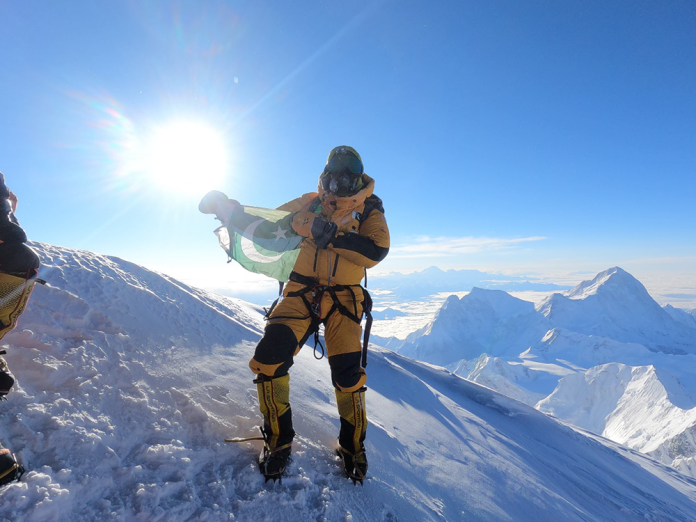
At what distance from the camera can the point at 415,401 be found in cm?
799

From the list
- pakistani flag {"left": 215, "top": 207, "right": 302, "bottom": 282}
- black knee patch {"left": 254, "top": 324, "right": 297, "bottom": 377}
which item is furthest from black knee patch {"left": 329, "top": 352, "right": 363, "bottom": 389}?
pakistani flag {"left": 215, "top": 207, "right": 302, "bottom": 282}

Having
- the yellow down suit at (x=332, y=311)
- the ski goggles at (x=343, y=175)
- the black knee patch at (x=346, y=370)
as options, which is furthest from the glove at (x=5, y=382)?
the ski goggles at (x=343, y=175)

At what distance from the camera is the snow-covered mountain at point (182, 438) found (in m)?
2.19

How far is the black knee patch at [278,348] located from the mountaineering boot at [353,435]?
26.8 inches

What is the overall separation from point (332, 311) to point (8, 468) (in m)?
2.60

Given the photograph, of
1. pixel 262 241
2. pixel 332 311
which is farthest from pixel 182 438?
pixel 262 241

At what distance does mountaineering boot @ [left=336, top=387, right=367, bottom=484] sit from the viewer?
309 centimetres

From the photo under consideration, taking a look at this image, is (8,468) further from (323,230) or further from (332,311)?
(323,230)

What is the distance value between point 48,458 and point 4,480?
337 mm

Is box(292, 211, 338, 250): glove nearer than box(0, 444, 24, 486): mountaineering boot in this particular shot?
No

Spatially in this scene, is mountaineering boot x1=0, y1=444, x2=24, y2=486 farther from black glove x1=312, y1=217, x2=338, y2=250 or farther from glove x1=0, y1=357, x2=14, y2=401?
black glove x1=312, y1=217, x2=338, y2=250

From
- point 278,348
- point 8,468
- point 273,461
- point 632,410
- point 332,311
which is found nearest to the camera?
point 8,468

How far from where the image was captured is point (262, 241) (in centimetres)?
377

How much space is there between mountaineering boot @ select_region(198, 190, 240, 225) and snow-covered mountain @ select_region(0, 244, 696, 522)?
75.8 inches
